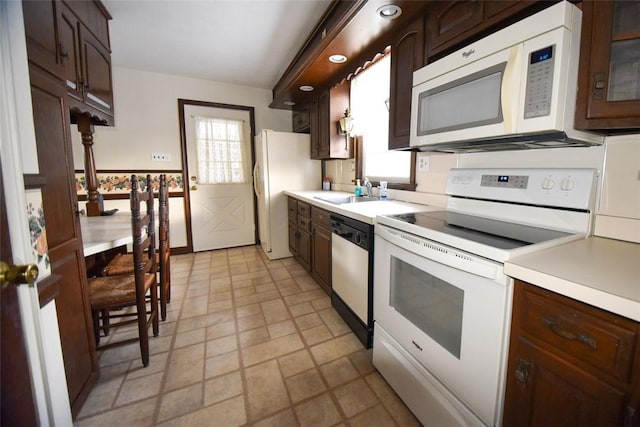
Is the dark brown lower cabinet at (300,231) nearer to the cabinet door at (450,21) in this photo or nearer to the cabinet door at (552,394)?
→ the cabinet door at (450,21)

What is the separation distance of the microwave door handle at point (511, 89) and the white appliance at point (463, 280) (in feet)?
1.09

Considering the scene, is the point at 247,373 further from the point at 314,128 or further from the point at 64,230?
the point at 314,128

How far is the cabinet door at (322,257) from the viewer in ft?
7.33

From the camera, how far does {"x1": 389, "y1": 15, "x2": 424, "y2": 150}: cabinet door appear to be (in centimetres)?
153

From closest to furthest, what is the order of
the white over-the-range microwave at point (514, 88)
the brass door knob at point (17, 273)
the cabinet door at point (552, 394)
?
the brass door knob at point (17, 273)
the cabinet door at point (552, 394)
the white over-the-range microwave at point (514, 88)

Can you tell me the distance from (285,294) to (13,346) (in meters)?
2.01

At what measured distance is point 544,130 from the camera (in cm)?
93

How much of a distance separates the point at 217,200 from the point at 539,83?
375cm

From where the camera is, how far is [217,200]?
3.89 metres

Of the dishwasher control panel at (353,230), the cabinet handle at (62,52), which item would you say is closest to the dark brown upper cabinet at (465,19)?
the dishwasher control panel at (353,230)

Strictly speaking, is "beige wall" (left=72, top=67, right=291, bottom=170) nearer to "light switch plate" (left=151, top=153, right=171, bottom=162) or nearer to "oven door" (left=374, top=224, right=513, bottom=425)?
"light switch plate" (left=151, top=153, right=171, bottom=162)

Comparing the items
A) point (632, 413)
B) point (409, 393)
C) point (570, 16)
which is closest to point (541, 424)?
point (632, 413)

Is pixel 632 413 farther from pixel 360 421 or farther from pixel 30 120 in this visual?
pixel 30 120

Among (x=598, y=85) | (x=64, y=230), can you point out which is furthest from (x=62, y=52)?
(x=598, y=85)
